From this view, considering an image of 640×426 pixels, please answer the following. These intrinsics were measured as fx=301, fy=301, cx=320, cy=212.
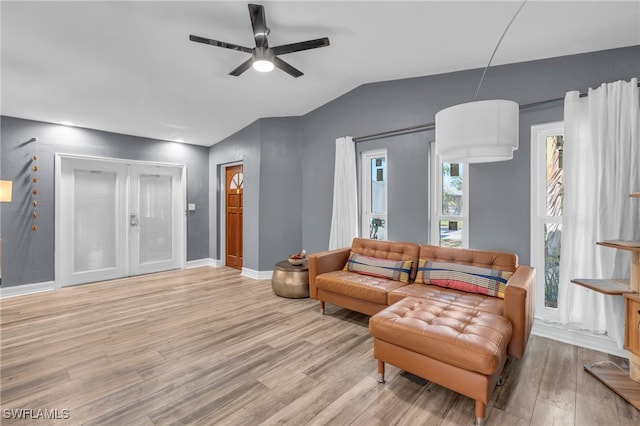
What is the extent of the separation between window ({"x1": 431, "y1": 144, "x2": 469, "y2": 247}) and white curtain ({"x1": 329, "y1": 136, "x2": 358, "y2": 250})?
111cm

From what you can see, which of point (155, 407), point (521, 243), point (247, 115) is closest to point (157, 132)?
point (247, 115)

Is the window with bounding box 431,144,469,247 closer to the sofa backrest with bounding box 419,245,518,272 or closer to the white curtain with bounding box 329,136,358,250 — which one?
the sofa backrest with bounding box 419,245,518,272

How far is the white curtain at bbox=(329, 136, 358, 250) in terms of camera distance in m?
4.36

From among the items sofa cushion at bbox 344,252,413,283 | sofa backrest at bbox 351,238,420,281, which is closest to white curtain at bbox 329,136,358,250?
sofa backrest at bbox 351,238,420,281

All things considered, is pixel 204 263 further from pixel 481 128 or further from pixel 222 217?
pixel 481 128

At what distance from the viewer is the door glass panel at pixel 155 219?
18.1 feet

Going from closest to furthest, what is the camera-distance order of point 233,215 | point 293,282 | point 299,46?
point 299,46
point 293,282
point 233,215

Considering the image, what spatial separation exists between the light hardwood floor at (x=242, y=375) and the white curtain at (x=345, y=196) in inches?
46.5

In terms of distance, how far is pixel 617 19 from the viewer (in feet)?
7.54

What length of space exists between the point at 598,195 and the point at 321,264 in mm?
2700

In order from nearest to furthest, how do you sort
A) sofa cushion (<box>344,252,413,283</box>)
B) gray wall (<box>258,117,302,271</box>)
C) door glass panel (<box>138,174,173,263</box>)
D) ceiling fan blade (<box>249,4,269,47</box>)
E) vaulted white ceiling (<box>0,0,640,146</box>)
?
ceiling fan blade (<box>249,4,269,47</box>) → vaulted white ceiling (<box>0,0,640,146</box>) → sofa cushion (<box>344,252,413,283</box>) → gray wall (<box>258,117,302,271</box>) → door glass panel (<box>138,174,173,263</box>)

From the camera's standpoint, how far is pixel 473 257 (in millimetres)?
3047

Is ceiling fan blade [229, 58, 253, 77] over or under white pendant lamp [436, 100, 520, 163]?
over

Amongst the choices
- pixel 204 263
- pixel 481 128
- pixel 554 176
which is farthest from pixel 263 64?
pixel 204 263
